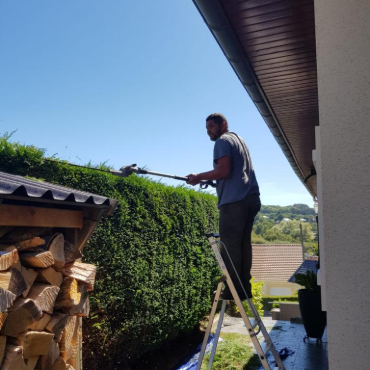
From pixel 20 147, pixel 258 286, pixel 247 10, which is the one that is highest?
pixel 247 10

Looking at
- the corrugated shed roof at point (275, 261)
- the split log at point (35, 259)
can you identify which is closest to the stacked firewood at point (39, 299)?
the split log at point (35, 259)

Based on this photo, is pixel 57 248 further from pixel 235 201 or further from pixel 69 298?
pixel 235 201

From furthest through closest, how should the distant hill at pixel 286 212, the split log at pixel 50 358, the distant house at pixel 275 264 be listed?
the distant hill at pixel 286 212 → the distant house at pixel 275 264 → the split log at pixel 50 358

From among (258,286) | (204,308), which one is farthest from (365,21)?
(258,286)

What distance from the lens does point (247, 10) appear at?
238 cm

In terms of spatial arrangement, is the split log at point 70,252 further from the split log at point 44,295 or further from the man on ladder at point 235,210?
the man on ladder at point 235,210

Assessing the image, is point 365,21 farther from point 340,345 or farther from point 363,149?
point 340,345

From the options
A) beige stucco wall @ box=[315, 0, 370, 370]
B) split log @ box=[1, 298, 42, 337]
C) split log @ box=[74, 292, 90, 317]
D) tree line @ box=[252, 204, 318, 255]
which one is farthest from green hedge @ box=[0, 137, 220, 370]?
tree line @ box=[252, 204, 318, 255]

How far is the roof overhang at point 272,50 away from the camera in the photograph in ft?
7.73

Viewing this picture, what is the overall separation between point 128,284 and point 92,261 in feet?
1.91

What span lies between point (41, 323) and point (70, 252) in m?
0.47

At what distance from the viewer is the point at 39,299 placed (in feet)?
7.04

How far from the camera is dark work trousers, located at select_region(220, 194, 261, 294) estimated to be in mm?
2987

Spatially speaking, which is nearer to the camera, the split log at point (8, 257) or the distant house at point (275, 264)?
the split log at point (8, 257)
